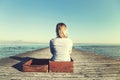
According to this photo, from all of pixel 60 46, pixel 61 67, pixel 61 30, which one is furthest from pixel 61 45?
pixel 61 67

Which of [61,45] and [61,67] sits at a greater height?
[61,45]

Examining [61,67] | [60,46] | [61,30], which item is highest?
[61,30]

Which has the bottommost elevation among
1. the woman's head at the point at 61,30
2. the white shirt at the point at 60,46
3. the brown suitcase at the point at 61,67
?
A: the brown suitcase at the point at 61,67

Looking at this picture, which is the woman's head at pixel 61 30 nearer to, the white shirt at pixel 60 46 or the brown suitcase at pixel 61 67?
the white shirt at pixel 60 46

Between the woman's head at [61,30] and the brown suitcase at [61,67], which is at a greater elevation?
the woman's head at [61,30]

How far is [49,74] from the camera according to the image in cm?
700

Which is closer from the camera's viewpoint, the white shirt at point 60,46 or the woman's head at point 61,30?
the woman's head at point 61,30

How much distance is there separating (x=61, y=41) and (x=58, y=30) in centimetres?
32

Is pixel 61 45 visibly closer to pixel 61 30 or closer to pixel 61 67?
pixel 61 30

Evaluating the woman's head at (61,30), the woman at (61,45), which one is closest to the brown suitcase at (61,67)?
the woman at (61,45)

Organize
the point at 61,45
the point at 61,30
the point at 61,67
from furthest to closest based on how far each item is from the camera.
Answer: the point at 61,67 → the point at 61,45 → the point at 61,30

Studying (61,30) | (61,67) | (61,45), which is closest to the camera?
(61,30)

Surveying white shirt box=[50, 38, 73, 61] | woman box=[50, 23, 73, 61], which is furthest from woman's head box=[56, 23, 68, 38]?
white shirt box=[50, 38, 73, 61]

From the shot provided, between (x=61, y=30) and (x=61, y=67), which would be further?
(x=61, y=67)
